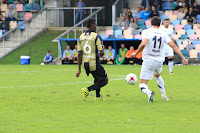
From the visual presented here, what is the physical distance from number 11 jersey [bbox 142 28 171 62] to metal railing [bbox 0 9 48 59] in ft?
79.1

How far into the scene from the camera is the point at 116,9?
111 ft

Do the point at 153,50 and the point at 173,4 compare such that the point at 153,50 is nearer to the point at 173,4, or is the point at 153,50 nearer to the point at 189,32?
the point at 189,32

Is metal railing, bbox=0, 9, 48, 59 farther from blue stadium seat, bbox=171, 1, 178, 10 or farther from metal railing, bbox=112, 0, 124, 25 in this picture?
blue stadium seat, bbox=171, 1, 178, 10

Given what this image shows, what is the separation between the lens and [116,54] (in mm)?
29844

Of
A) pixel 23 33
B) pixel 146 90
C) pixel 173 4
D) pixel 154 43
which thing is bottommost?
pixel 146 90

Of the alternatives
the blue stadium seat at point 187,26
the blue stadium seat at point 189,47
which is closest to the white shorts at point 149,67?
the blue stadium seat at point 189,47

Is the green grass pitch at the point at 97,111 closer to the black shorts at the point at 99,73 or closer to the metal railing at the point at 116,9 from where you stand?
the black shorts at the point at 99,73

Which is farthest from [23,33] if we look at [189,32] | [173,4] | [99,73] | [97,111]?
[97,111]

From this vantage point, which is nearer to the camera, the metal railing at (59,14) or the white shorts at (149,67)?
the white shorts at (149,67)

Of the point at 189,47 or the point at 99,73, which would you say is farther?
the point at 189,47

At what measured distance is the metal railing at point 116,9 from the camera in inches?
1318

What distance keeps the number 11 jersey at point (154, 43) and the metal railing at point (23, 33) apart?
24098 mm

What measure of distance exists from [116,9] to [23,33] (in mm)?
6650

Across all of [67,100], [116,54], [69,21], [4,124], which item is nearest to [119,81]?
[67,100]
